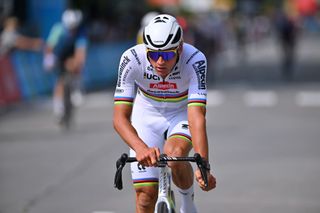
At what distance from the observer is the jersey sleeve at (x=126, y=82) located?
6.72 metres

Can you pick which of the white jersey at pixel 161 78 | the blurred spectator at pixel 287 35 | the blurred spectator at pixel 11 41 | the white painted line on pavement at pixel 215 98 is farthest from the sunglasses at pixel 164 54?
the blurred spectator at pixel 287 35

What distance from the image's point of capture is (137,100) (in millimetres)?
7297

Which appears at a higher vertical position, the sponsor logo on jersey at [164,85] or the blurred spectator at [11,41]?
the blurred spectator at [11,41]

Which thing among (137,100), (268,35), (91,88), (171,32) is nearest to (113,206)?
(137,100)

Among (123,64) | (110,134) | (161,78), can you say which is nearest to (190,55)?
(161,78)

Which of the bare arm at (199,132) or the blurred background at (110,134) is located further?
the blurred background at (110,134)

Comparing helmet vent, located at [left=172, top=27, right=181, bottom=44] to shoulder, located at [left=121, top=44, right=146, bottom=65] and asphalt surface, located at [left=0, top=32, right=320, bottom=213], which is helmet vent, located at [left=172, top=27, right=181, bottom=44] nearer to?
shoulder, located at [left=121, top=44, right=146, bottom=65]

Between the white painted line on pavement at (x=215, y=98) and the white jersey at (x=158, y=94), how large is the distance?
1457 cm

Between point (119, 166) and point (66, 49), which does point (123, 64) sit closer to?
point (119, 166)

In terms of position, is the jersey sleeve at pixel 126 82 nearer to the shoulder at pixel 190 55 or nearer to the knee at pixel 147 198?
the shoulder at pixel 190 55

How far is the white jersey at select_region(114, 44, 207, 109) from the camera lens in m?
6.72

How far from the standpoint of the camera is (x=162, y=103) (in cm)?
708

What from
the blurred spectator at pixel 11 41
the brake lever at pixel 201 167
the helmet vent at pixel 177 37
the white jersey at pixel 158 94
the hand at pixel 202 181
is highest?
the blurred spectator at pixel 11 41

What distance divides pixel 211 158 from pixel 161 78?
635 cm
